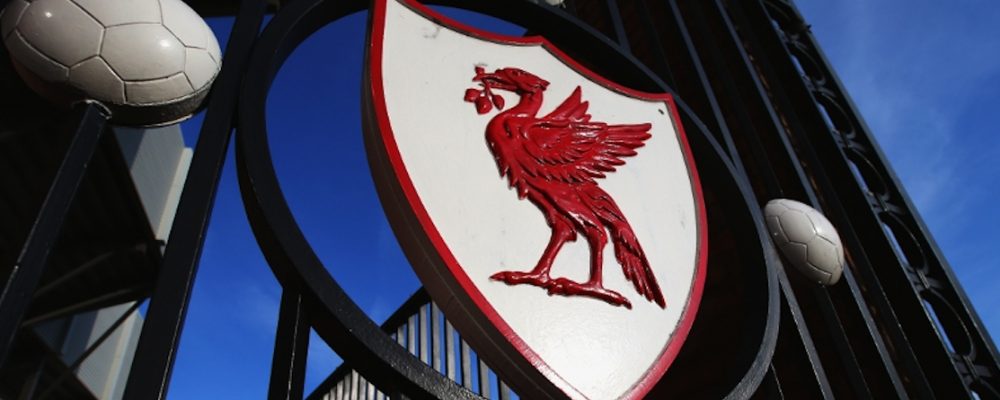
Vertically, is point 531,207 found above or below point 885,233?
above

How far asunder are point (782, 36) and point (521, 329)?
2732mm

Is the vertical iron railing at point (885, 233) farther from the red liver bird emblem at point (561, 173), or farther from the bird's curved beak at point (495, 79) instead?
the bird's curved beak at point (495, 79)

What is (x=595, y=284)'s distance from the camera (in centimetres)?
124

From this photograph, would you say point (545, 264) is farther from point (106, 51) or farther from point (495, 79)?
point (106, 51)

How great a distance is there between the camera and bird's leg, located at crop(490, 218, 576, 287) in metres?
1.13

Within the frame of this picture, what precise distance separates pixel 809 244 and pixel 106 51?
1726 mm

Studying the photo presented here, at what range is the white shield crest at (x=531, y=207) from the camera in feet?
3.62

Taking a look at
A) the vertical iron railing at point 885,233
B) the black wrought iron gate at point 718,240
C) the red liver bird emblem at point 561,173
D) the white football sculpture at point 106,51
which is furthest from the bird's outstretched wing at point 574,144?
the vertical iron railing at point 885,233

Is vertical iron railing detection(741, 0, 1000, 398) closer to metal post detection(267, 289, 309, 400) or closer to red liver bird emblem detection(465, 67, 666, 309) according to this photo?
red liver bird emblem detection(465, 67, 666, 309)

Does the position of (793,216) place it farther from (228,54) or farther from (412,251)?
(228,54)

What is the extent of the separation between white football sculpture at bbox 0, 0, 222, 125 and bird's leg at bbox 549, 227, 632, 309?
73 centimetres

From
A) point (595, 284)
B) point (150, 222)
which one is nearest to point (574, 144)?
point (595, 284)

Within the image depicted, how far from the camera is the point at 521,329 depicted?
1.08 m

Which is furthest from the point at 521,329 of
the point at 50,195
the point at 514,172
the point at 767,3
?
the point at 767,3
